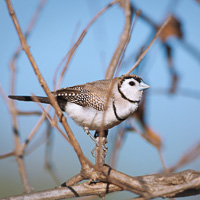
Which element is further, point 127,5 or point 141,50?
point 127,5

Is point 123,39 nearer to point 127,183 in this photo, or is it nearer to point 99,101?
point 99,101

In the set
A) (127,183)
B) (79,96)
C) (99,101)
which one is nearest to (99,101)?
(99,101)

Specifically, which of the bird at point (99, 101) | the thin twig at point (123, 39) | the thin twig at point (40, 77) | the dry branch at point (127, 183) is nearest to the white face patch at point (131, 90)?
the bird at point (99, 101)

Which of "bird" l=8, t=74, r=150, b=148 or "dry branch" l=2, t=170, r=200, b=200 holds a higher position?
"bird" l=8, t=74, r=150, b=148

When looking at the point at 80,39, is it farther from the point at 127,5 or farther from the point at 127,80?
the point at 127,80

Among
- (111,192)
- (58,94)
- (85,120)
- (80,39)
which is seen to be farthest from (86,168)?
(58,94)

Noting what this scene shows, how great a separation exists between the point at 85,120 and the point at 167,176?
94cm

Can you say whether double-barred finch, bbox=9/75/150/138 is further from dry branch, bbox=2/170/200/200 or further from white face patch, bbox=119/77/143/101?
dry branch, bbox=2/170/200/200

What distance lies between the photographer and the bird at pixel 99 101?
87.7 inches

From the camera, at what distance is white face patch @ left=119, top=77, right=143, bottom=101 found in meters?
2.37

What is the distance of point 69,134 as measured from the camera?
4.13 feet

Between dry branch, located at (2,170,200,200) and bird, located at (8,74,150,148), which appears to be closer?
dry branch, located at (2,170,200,200)

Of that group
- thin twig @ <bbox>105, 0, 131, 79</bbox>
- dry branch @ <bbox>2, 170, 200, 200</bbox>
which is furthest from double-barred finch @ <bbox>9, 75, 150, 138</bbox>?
dry branch @ <bbox>2, 170, 200, 200</bbox>

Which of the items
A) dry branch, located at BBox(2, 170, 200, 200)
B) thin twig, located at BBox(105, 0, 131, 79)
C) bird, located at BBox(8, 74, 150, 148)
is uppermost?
thin twig, located at BBox(105, 0, 131, 79)
